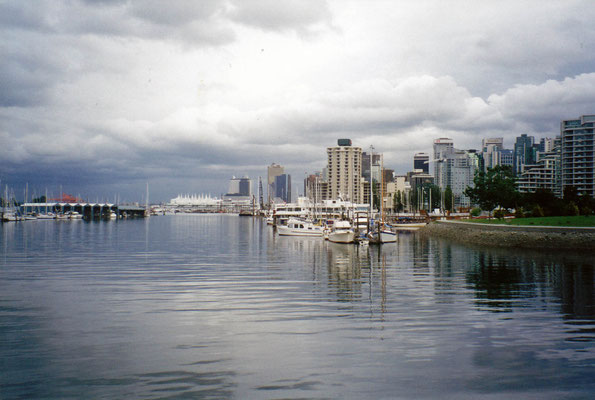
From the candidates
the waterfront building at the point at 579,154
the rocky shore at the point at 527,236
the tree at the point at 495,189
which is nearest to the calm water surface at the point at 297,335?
the rocky shore at the point at 527,236

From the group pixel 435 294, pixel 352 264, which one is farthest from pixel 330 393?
pixel 352 264

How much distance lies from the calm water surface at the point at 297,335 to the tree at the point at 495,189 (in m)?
57.2

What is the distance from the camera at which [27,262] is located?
4231 centimetres

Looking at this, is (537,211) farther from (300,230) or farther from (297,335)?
(297,335)

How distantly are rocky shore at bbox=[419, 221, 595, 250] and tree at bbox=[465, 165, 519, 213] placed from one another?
16.2 m

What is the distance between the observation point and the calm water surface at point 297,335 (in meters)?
12.3

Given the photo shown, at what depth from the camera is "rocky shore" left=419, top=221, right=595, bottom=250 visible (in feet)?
172

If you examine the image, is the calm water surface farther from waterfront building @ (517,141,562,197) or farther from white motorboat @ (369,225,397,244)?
waterfront building @ (517,141,562,197)

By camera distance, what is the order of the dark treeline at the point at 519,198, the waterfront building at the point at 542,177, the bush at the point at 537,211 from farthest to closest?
the waterfront building at the point at 542,177 → the dark treeline at the point at 519,198 → the bush at the point at 537,211

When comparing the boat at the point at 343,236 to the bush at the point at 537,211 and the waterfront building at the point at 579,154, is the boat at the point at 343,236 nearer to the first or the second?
the bush at the point at 537,211

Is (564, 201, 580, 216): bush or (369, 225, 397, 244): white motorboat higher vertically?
(564, 201, 580, 216): bush

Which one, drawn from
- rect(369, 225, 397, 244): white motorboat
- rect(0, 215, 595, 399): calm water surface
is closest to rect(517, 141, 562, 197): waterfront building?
rect(369, 225, 397, 244): white motorboat

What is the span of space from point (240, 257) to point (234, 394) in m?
36.1

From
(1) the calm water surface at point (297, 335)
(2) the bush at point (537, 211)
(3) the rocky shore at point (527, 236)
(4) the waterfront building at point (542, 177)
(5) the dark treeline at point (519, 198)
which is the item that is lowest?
(1) the calm water surface at point (297, 335)
